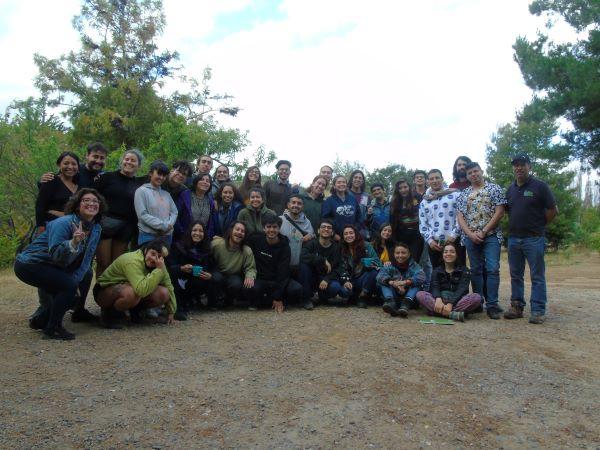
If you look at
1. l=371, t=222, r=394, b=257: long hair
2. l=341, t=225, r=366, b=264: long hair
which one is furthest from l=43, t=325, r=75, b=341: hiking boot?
l=371, t=222, r=394, b=257: long hair

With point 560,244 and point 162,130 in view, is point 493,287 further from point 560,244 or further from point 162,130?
point 560,244

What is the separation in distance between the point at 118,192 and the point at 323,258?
2.72 meters

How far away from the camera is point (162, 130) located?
17.2 metres

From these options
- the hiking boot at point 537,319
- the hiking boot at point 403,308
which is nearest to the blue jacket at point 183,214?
the hiking boot at point 403,308

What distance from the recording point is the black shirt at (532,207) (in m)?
5.57

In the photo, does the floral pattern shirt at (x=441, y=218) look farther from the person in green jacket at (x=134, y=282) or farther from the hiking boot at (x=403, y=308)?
the person in green jacket at (x=134, y=282)

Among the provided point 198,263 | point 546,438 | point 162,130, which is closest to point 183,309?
point 198,263

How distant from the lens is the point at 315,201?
7281mm

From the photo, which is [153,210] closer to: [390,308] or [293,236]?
[293,236]

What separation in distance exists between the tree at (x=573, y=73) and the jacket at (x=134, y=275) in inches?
496

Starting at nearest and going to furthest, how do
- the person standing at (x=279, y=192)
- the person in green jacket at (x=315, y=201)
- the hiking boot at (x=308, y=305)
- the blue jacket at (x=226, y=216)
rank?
the hiking boot at (x=308, y=305), the blue jacket at (x=226, y=216), the person in green jacket at (x=315, y=201), the person standing at (x=279, y=192)

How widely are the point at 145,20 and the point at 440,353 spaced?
2335 centimetres

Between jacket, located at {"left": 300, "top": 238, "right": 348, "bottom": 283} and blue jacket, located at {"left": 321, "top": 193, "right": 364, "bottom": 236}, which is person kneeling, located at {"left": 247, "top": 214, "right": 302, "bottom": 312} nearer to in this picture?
jacket, located at {"left": 300, "top": 238, "right": 348, "bottom": 283}

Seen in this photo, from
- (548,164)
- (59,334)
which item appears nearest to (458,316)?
(59,334)
